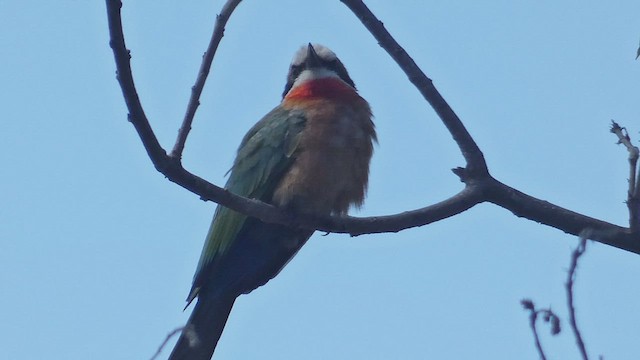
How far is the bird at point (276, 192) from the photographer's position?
5199mm

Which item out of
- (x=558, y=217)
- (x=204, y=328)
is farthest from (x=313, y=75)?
(x=558, y=217)

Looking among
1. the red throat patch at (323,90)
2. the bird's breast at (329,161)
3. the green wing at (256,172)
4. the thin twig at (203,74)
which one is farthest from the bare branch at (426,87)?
the red throat patch at (323,90)

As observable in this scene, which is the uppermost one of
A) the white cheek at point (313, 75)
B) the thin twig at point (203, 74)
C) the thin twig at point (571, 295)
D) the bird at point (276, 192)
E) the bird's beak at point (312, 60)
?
the bird's beak at point (312, 60)

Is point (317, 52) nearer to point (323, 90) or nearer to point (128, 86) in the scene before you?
point (323, 90)

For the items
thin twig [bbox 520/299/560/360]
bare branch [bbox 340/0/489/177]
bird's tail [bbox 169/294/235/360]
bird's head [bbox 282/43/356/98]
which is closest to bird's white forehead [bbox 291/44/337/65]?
bird's head [bbox 282/43/356/98]

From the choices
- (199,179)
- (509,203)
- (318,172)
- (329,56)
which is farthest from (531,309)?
(329,56)

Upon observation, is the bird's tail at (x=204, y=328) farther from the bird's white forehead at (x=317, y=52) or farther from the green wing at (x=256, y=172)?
the bird's white forehead at (x=317, y=52)

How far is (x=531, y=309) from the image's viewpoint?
101 inches

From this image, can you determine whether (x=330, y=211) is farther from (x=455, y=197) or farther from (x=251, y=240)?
(x=455, y=197)

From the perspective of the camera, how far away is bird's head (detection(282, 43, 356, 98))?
6.26 metres

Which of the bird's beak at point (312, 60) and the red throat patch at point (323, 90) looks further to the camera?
the bird's beak at point (312, 60)

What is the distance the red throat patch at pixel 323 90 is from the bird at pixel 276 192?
0.44 feet

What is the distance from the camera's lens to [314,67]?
6320 millimetres

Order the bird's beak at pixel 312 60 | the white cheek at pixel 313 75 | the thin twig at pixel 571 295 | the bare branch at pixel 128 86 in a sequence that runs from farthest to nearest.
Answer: the bird's beak at pixel 312 60, the white cheek at pixel 313 75, the bare branch at pixel 128 86, the thin twig at pixel 571 295
